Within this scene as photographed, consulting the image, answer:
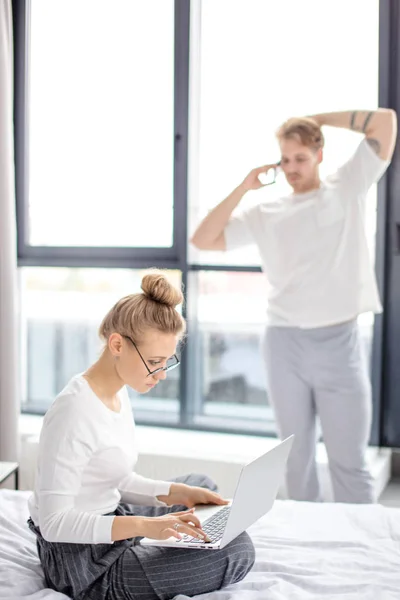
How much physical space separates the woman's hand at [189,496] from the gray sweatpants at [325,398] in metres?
0.82

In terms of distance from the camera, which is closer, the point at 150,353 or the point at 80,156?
the point at 150,353

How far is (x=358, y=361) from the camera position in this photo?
8.63 ft

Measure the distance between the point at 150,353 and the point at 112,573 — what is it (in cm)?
48

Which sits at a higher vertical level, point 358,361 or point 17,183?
point 17,183

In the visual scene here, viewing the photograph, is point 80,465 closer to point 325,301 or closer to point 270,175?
point 325,301

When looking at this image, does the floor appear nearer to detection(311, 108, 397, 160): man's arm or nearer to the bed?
the bed

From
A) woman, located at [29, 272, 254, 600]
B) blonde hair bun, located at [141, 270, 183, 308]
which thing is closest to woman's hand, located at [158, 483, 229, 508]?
woman, located at [29, 272, 254, 600]

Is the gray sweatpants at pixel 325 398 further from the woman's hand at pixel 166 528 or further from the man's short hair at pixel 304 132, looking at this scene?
the woman's hand at pixel 166 528

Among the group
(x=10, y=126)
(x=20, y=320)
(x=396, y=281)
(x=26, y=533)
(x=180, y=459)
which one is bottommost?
(x=180, y=459)

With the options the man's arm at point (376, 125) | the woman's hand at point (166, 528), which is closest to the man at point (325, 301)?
the man's arm at point (376, 125)

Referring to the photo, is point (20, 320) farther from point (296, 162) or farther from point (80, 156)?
point (296, 162)

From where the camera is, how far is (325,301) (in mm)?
2607

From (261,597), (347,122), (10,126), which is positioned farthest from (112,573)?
(10,126)

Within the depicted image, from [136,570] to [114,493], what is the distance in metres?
0.23
